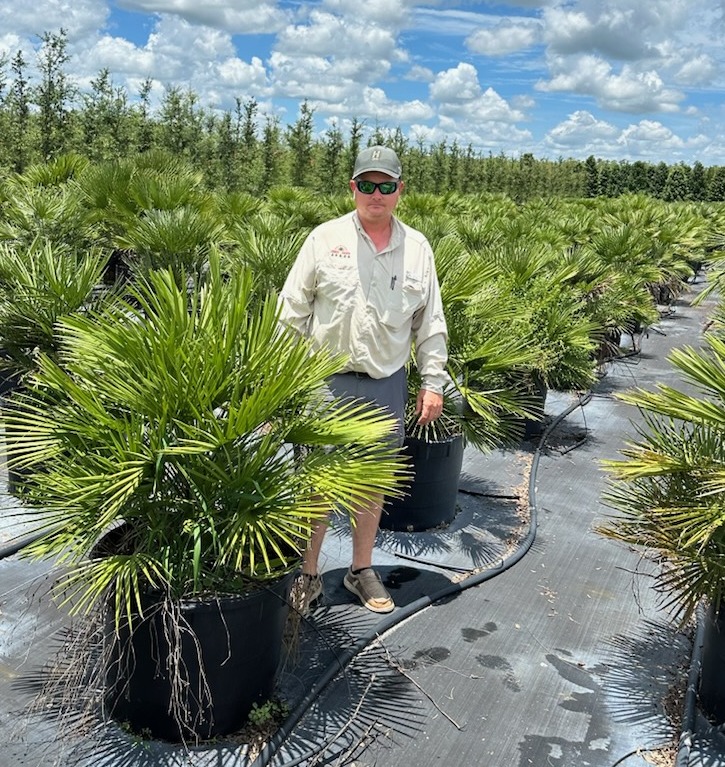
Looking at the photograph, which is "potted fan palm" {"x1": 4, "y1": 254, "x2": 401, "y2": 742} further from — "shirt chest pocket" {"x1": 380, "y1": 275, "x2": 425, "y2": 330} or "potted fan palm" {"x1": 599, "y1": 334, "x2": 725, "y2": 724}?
"potted fan palm" {"x1": 599, "y1": 334, "x2": 725, "y2": 724}

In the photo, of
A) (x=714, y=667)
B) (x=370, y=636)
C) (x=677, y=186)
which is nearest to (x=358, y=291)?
(x=370, y=636)

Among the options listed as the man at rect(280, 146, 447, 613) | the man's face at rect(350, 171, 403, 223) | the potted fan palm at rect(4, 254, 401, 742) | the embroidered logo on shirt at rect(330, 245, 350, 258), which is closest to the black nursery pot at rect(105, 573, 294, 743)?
the potted fan palm at rect(4, 254, 401, 742)

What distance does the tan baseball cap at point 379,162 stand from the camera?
2.56 meters

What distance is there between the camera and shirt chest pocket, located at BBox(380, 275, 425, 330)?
2.65 m

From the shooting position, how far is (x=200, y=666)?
2012 millimetres

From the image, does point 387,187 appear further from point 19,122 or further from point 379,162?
point 19,122

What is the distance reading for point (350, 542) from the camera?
3572mm

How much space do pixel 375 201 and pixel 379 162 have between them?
14cm

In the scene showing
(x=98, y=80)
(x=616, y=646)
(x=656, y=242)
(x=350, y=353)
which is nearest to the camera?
(x=350, y=353)

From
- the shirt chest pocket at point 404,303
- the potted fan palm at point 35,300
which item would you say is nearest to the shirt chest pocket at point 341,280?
the shirt chest pocket at point 404,303

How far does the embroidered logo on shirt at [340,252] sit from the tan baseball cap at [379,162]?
0.26m

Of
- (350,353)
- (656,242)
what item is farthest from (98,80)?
(350,353)

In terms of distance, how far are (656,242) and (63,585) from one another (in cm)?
1123

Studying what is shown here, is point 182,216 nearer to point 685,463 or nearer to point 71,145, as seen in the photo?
point 685,463
